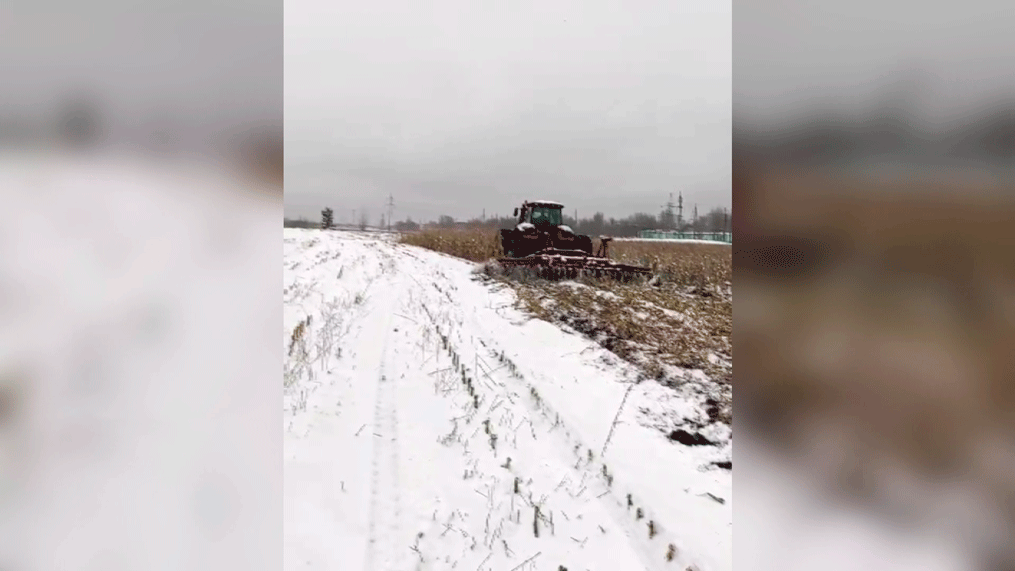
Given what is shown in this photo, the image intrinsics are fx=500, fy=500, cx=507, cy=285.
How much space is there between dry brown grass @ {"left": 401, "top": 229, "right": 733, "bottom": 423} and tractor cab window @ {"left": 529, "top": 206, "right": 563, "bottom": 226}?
1160 mm

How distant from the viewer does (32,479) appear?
0.55 meters

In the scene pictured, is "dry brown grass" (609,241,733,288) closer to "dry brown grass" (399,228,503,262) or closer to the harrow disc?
the harrow disc

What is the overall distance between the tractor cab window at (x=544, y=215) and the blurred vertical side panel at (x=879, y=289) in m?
8.64

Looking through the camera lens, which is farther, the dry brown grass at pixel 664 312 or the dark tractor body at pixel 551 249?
the dark tractor body at pixel 551 249

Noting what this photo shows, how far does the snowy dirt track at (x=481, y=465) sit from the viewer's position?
4.97ft

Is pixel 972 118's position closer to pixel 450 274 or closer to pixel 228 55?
pixel 228 55

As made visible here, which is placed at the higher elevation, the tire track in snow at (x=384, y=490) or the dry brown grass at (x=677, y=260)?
the dry brown grass at (x=677, y=260)

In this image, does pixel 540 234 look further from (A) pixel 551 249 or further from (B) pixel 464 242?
(B) pixel 464 242

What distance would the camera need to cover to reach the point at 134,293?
571 millimetres

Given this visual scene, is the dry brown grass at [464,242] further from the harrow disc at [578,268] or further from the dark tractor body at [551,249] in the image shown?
the harrow disc at [578,268]

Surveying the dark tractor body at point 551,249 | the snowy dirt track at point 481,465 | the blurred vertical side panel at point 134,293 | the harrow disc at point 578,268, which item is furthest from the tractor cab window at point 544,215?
the blurred vertical side panel at point 134,293

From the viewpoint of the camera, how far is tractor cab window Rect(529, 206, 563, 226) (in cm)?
919

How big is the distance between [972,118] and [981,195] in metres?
0.08

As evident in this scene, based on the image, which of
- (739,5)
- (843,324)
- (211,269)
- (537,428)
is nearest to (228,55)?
(211,269)
